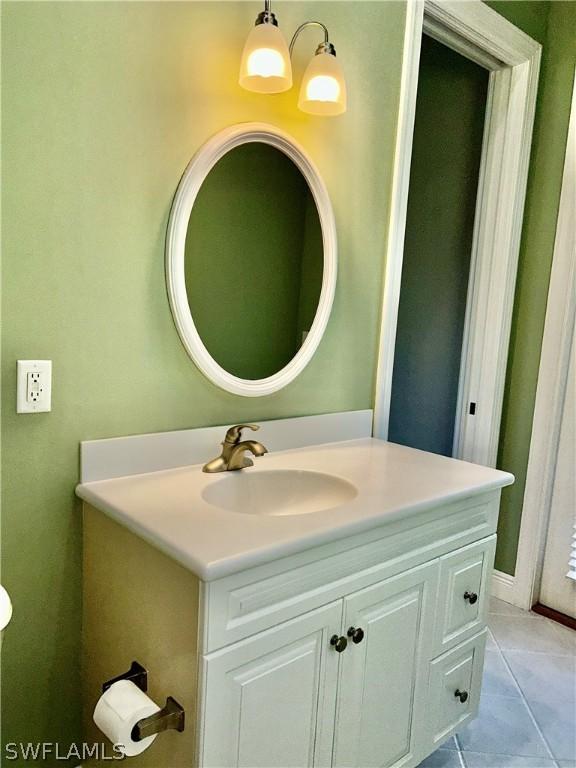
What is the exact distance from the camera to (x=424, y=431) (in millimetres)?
2943

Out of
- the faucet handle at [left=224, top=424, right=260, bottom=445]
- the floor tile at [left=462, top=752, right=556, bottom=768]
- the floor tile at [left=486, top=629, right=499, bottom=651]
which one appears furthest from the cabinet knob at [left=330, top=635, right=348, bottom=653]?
the floor tile at [left=486, top=629, right=499, bottom=651]

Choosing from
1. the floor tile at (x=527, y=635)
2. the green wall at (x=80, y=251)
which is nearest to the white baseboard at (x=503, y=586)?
the floor tile at (x=527, y=635)

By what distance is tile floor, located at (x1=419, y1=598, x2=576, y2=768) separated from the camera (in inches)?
69.7

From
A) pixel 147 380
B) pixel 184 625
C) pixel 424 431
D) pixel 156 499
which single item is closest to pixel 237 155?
pixel 147 380

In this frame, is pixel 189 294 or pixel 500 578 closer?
pixel 189 294

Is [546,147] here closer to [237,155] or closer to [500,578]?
[237,155]

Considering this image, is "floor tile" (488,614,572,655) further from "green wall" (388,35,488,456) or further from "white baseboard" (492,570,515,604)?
"green wall" (388,35,488,456)

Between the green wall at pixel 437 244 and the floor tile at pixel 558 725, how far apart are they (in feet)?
3.83

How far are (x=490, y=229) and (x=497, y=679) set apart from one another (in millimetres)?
1692

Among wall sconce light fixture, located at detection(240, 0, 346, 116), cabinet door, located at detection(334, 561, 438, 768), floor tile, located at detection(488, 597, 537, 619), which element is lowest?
floor tile, located at detection(488, 597, 537, 619)

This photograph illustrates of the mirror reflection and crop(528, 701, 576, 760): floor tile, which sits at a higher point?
the mirror reflection

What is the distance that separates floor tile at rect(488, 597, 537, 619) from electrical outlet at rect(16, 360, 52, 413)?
6.80 feet

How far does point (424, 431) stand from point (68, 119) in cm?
214

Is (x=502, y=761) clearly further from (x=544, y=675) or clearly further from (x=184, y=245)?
(x=184, y=245)
